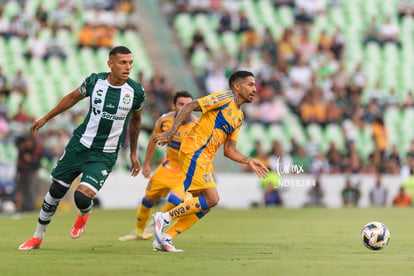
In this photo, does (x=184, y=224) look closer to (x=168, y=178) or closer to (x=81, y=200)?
(x=81, y=200)

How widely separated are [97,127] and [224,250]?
223 cm

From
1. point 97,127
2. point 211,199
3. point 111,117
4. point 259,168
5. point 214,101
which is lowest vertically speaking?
point 211,199

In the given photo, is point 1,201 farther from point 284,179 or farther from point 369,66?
point 369,66

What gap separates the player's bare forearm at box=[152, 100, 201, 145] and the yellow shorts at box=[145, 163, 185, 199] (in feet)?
11.3

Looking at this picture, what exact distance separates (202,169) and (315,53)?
2314 centimetres

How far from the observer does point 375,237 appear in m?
12.1

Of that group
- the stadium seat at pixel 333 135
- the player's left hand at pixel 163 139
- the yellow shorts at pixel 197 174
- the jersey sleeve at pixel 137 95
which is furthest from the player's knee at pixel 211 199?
the stadium seat at pixel 333 135

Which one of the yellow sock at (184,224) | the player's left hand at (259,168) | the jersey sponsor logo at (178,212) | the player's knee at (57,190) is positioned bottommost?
the yellow sock at (184,224)

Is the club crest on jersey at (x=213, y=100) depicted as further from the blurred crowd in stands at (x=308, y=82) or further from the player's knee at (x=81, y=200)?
the blurred crowd in stands at (x=308, y=82)

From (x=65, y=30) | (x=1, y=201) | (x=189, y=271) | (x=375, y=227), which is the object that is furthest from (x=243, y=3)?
(x=189, y=271)

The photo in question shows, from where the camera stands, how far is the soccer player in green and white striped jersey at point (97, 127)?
39.3 ft

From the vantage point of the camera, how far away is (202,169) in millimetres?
11914

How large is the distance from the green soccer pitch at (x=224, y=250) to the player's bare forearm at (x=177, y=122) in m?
1.33
